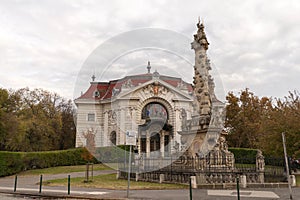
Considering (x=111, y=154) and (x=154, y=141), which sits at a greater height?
(x=154, y=141)

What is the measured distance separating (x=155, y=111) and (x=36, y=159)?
74.0 ft

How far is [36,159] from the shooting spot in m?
33.3

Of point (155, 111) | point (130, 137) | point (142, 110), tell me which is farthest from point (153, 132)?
point (130, 137)

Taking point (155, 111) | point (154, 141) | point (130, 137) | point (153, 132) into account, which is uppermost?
point (155, 111)

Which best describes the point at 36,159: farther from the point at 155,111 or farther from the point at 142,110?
the point at 155,111

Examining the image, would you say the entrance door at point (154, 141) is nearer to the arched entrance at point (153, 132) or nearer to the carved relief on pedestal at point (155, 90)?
the arched entrance at point (153, 132)

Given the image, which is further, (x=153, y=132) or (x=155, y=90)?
(x=155, y=90)

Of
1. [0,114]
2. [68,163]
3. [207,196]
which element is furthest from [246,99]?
[207,196]

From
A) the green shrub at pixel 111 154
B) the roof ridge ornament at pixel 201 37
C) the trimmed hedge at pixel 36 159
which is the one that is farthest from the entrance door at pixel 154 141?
the roof ridge ornament at pixel 201 37

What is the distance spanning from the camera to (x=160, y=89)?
1930 inches

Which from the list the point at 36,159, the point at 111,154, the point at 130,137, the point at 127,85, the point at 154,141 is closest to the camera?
the point at 130,137

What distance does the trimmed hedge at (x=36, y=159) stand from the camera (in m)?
28.0

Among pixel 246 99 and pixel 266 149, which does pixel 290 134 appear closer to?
pixel 266 149

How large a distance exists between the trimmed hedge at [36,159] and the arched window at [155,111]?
14.1 metres
